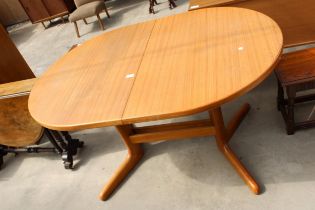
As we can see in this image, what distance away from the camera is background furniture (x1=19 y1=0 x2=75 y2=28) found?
5773mm

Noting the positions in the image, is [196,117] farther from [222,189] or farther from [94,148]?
[94,148]

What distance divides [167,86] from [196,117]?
107 cm

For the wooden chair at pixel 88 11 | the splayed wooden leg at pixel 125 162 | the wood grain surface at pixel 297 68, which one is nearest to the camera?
the wood grain surface at pixel 297 68

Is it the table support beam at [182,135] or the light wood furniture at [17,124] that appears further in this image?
the light wood furniture at [17,124]

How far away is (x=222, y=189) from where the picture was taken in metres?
1.79

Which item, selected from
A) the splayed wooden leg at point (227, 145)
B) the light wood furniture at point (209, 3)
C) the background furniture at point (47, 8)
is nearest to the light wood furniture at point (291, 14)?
the light wood furniture at point (209, 3)

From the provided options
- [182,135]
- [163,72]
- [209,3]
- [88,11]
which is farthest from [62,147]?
[88,11]

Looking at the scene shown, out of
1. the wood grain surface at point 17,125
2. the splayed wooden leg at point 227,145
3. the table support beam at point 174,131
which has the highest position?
the wood grain surface at point 17,125

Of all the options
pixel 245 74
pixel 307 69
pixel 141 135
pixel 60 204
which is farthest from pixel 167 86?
pixel 60 204

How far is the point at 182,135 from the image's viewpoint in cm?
190

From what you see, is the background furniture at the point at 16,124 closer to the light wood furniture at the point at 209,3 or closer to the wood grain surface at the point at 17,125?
the wood grain surface at the point at 17,125

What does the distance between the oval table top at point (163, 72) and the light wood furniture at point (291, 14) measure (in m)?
0.40

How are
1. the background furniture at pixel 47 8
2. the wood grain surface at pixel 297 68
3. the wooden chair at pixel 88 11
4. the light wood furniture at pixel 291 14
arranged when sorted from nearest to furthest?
1. the wood grain surface at pixel 297 68
2. the light wood furniture at pixel 291 14
3. the wooden chair at pixel 88 11
4. the background furniture at pixel 47 8

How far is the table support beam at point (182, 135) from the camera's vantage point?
1.81 meters
